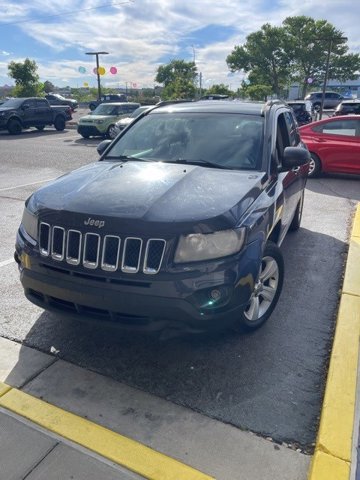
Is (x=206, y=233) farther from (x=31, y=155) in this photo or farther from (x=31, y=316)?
(x=31, y=155)

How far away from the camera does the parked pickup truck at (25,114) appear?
2023 cm

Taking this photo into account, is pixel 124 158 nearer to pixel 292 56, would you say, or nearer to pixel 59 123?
pixel 59 123

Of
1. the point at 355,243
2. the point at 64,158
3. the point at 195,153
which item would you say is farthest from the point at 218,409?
the point at 64,158

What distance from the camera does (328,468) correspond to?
214cm

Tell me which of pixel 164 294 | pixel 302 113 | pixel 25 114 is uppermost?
pixel 164 294

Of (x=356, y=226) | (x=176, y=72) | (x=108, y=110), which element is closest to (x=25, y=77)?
(x=108, y=110)

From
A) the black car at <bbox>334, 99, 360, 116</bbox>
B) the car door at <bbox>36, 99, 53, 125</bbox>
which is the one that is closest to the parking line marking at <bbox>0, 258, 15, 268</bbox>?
the car door at <bbox>36, 99, 53, 125</bbox>

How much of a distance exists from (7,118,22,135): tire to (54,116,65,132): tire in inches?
89.2

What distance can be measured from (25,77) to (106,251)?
34534mm

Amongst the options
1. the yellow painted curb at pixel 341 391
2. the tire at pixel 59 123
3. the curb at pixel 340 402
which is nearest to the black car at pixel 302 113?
the tire at pixel 59 123

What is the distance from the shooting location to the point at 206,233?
261 centimetres

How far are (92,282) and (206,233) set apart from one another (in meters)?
0.78

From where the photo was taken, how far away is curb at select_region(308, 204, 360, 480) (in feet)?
7.10

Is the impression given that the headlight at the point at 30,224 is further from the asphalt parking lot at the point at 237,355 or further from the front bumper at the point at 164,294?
the asphalt parking lot at the point at 237,355
